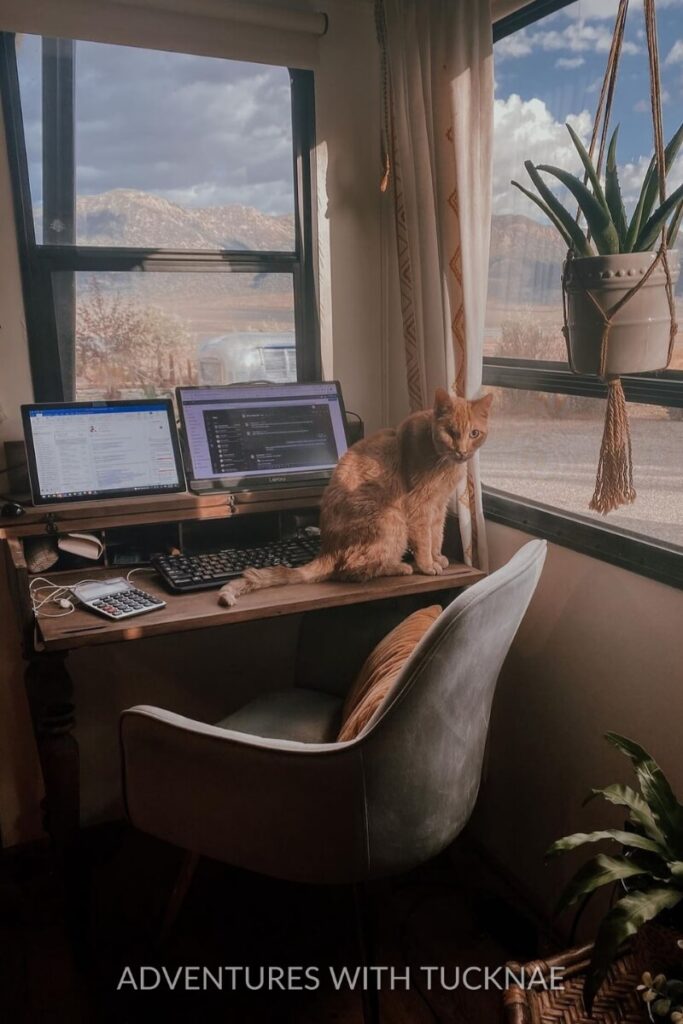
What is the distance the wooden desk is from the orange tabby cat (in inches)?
1.3

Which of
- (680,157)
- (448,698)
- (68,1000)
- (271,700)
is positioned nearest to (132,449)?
(271,700)

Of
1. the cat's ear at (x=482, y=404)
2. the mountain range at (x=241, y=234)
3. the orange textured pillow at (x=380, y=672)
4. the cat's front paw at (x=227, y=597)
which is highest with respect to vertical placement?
the mountain range at (x=241, y=234)

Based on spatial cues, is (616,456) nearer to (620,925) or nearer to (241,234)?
(620,925)

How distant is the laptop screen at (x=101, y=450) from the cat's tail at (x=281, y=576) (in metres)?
0.38

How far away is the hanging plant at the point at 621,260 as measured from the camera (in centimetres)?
102

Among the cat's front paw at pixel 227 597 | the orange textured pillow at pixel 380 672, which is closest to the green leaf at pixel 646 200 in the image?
the orange textured pillow at pixel 380 672

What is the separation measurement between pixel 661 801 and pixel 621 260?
0.80 m

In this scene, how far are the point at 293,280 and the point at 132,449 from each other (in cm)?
70

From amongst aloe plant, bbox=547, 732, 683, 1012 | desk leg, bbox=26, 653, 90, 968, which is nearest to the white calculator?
desk leg, bbox=26, 653, 90, 968

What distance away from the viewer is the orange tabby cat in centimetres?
166

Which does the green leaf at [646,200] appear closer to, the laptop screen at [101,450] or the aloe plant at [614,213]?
the aloe plant at [614,213]

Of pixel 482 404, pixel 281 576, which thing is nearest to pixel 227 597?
pixel 281 576

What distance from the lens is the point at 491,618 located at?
47.5 inches

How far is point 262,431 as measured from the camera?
1.98 metres
